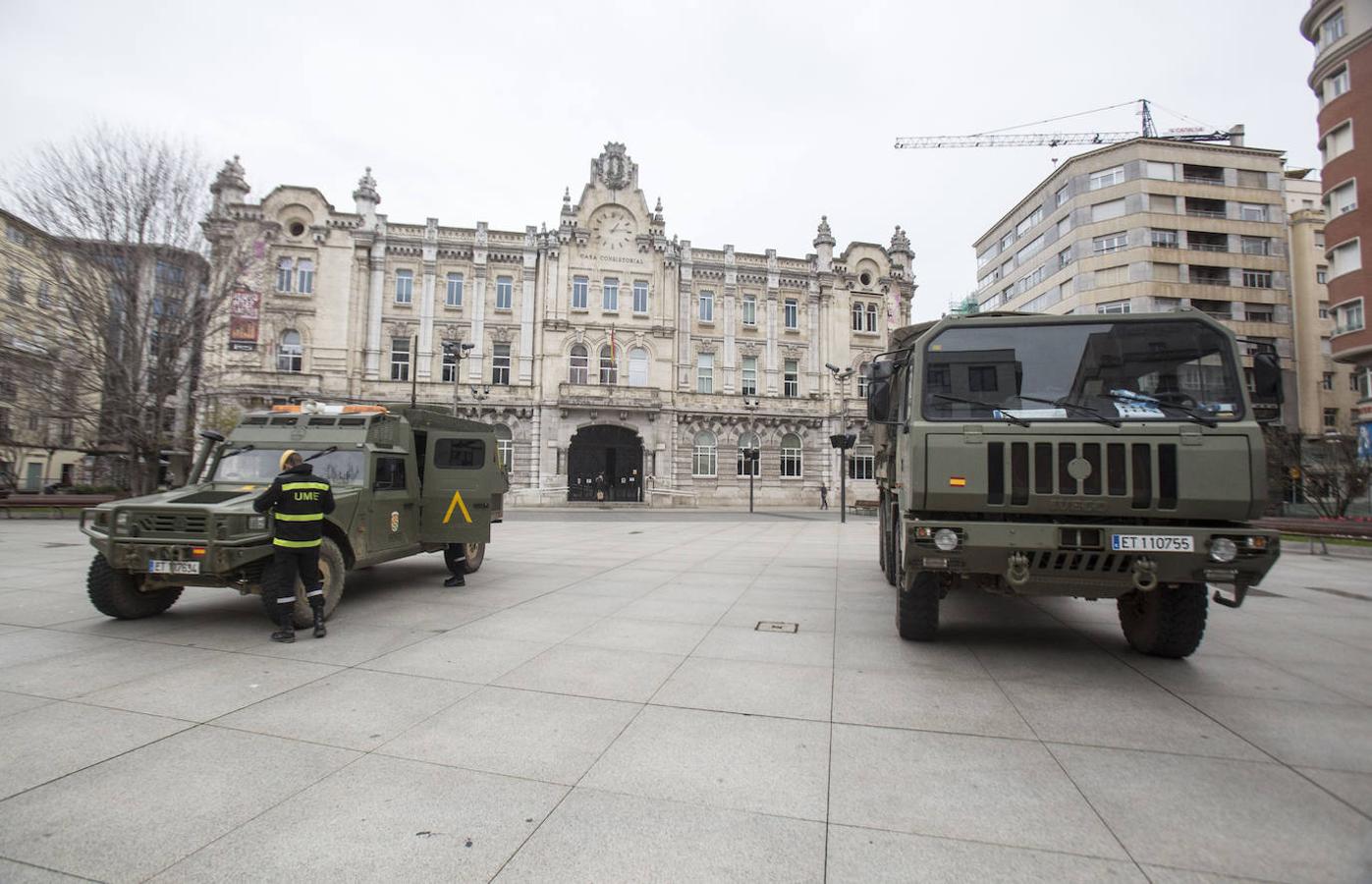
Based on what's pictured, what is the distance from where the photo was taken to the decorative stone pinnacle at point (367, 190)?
36375 millimetres

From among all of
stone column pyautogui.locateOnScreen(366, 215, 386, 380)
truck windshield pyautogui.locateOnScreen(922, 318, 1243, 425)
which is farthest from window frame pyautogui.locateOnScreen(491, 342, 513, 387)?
truck windshield pyautogui.locateOnScreen(922, 318, 1243, 425)

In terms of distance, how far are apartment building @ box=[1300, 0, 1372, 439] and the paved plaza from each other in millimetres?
30885

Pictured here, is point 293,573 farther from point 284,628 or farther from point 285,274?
point 285,274

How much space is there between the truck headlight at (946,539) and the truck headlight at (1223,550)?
1751 millimetres

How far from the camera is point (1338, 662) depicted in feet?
18.9

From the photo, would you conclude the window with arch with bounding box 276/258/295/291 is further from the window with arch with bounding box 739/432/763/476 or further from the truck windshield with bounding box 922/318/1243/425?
the truck windshield with bounding box 922/318/1243/425

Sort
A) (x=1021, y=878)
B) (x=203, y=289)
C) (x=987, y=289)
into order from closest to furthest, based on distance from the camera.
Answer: (x=1021, y=878), (x=203, y=289), (x=987, y=289)

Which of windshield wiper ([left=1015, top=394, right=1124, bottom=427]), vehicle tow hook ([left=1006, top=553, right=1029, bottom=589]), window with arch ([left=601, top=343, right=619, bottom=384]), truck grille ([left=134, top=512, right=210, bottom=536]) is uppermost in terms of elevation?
window with arch ([left=601, top=343, right=619, bottom=384])

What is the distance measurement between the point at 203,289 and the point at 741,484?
90.2 ft

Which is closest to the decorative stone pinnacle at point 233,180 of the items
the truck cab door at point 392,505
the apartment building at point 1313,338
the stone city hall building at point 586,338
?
the stone city hall building at point 586,338

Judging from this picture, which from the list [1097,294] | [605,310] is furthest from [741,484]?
[1097,294]

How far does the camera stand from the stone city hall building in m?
35.4

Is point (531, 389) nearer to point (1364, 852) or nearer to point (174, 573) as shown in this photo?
point (174, 573)

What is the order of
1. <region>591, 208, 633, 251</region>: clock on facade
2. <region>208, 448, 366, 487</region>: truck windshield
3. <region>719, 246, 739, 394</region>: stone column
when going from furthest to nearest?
<region>719, 246, 739, 394</region>: stone column
<region>591, 208, 633, 251</region>: clock on facade
<region>208, 448, 366, 487</region>: truck windshield
